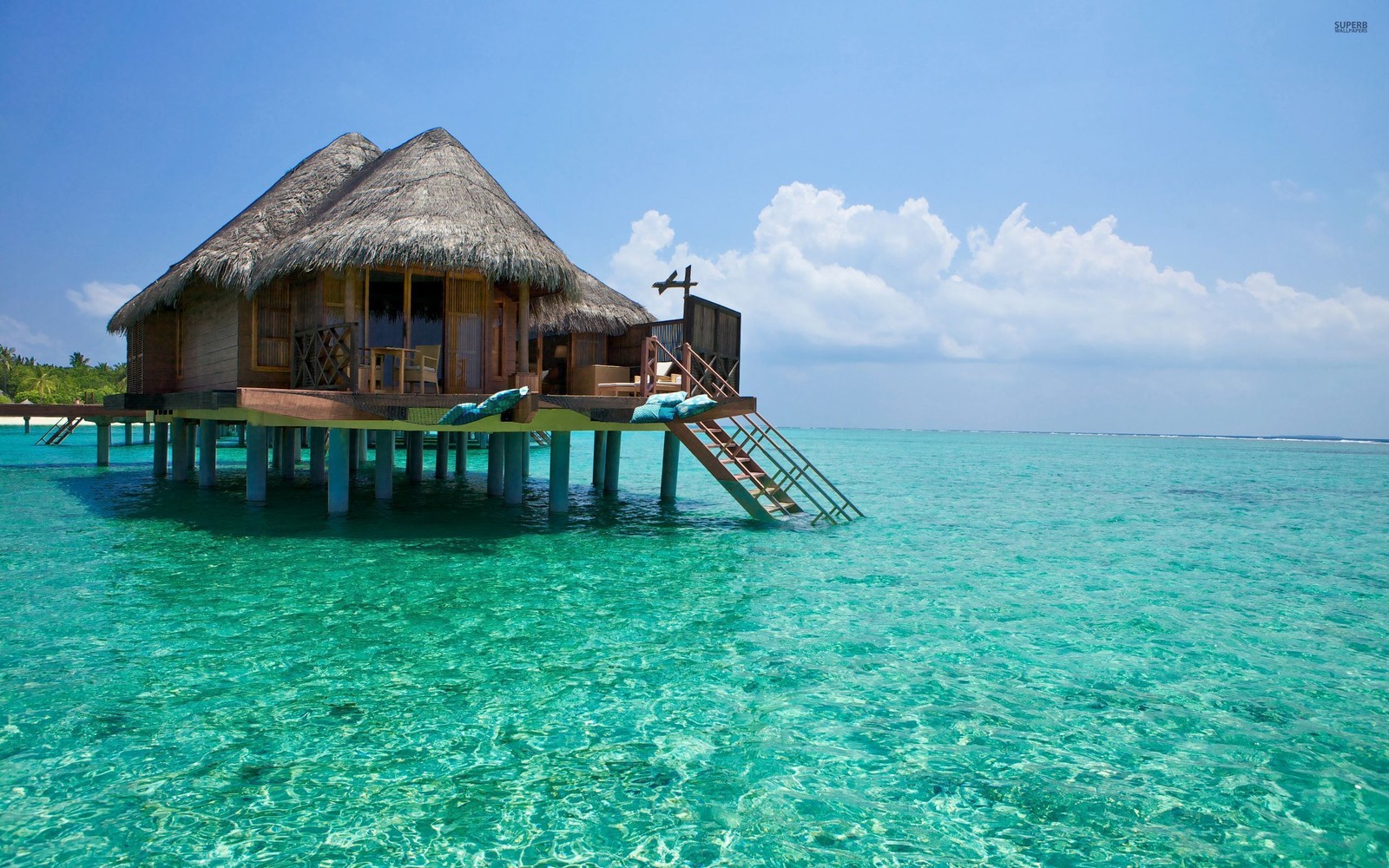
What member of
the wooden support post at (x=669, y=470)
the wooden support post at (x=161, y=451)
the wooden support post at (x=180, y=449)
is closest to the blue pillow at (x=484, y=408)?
the wooden support post at (x=669, y=470)

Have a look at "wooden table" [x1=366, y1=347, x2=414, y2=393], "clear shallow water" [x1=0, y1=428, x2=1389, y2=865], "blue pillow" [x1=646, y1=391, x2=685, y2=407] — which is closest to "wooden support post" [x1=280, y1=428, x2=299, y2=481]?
"clear shallow water" [x1=0, y1=428, x2=1389, y2=865]

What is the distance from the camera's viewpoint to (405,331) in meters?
11.5

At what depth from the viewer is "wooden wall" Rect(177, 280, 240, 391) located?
13.5 meters

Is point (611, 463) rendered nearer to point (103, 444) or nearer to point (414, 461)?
point (414, 461)

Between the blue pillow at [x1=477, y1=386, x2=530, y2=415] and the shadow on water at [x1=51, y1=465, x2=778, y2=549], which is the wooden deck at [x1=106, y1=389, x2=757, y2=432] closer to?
the blue pillow at [x1=477, y1=386, x2=530, y2=415]

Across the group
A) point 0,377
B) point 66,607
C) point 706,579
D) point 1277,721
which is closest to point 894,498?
point 706,579

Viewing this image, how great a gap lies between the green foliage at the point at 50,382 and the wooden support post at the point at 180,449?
145ft

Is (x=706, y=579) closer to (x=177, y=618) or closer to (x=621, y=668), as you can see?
(x=621, y=668)

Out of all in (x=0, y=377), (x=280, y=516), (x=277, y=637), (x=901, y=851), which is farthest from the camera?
(x=0, y=377)

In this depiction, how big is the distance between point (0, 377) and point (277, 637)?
75745mm

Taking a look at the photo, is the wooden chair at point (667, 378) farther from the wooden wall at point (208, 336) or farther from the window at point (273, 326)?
the wooden wall at point (208, 336)

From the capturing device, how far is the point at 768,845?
3871 millimetres

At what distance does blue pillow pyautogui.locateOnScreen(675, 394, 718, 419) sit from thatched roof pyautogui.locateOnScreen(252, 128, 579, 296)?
256cm

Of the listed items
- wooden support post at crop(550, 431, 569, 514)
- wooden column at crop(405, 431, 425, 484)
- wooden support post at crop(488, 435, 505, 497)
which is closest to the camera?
wooden support post at crop(550, 431, 569, 514)
